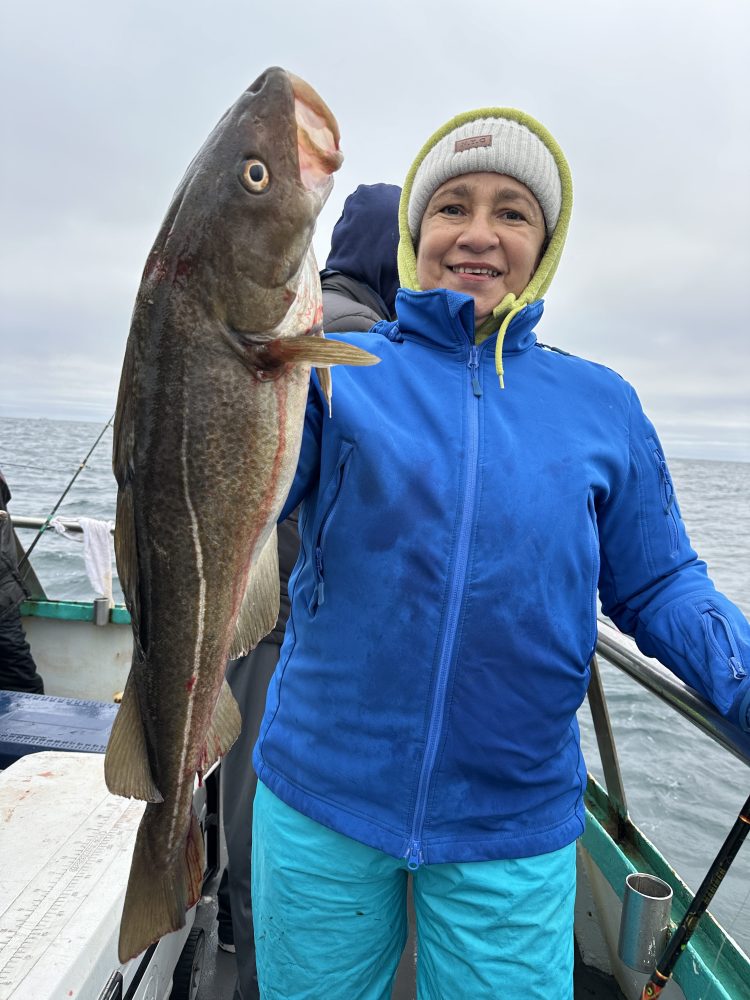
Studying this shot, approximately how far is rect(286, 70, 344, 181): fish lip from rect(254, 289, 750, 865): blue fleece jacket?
53 cm

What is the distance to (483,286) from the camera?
1.95 meters

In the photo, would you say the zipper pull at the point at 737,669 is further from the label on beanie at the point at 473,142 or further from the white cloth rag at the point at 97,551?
the white cloth rag at the point at 97,551

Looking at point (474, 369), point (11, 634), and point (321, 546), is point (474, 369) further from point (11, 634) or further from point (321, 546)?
point (11, 634)

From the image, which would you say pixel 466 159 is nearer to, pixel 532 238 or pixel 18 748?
pixel 532 238

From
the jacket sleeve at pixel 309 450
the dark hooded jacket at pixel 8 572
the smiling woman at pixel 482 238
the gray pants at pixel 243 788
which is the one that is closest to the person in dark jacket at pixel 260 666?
the gray pants at pixel 243 788

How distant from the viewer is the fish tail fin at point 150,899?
1433 mm

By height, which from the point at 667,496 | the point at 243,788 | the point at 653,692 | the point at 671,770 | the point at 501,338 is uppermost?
the point at 501,338

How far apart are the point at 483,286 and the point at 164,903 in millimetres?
1712

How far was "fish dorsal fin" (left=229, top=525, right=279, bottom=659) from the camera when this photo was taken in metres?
1.48

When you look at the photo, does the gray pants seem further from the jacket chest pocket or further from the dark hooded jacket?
the dark hooded jacket

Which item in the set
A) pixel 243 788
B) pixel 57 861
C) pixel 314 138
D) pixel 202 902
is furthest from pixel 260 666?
pixel 314 138

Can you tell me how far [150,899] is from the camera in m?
1.46

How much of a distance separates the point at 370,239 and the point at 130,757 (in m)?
2.47

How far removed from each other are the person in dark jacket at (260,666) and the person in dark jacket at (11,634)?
2.82 m
